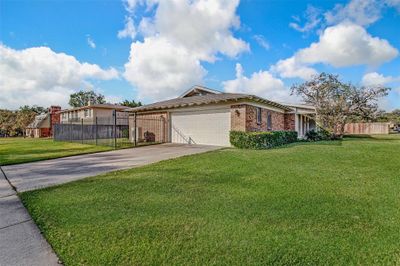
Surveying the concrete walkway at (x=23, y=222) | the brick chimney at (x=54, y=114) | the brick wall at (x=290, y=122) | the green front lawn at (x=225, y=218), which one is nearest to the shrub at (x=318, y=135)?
the brick wall at (x=290, y=122)

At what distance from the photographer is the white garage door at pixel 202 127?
1448cm

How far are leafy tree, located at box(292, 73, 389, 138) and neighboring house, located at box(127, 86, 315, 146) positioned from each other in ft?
21.3

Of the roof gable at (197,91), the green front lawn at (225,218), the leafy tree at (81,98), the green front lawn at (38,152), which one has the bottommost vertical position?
the green front lawn at (225,218)

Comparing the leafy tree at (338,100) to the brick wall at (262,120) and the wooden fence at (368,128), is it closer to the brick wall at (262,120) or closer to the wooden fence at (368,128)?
the brick wall at (262,120)

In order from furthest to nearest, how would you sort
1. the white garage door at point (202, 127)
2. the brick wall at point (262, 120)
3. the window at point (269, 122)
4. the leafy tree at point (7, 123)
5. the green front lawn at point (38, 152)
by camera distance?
the leafy tree at point (7, 123) < the window at point (269, 122) < the white garage door at point (202, 127) < the brick wall at point (262, 120) < the green front lawn at point (38, 152)

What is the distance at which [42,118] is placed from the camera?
37656mm

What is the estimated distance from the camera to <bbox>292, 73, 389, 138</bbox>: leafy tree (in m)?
24.1

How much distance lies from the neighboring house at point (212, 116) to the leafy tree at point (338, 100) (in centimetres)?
648

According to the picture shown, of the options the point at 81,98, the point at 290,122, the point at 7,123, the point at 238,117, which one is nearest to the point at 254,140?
the point at 238,117

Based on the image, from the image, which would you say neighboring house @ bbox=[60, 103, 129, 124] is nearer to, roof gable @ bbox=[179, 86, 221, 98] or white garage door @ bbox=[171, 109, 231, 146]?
roof gable @ bbox=[179, 86, 221, 98]

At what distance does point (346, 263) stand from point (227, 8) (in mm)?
12452

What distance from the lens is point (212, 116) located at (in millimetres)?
15039

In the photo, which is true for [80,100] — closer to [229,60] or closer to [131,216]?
[229,60]

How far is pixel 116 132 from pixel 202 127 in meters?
10.6
